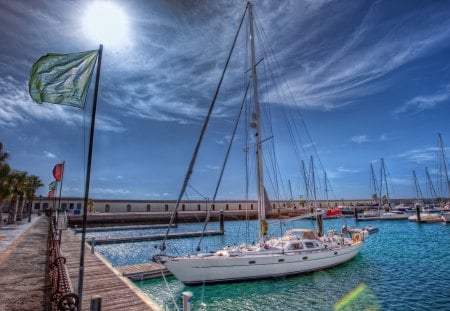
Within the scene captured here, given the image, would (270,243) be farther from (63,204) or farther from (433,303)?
(63,204)

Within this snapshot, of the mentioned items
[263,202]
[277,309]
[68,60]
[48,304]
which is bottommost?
[277,309]

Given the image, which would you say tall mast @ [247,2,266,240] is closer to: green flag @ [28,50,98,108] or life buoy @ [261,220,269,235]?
life buoy @ [261,220,269,235]

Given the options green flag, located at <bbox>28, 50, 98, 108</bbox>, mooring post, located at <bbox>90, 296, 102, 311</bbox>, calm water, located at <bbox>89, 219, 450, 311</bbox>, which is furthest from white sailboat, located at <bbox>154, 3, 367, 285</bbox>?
green flag, located at <bbox>28, 50, 98, 108</bbox>

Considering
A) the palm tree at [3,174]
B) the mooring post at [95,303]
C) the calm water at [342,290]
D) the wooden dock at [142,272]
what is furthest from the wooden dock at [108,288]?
the palm tree at [3,174]

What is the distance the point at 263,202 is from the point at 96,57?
16885 mm

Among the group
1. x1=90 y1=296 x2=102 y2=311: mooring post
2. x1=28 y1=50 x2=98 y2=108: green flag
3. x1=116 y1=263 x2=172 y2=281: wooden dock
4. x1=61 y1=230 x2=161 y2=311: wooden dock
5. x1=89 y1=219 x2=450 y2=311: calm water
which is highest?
x1=28 y1=50 x2=98 y2=108: green flag

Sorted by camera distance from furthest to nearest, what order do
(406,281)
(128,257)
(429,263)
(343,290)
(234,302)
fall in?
(128,257), (429,263), (406,281), (343,290), (234,302)

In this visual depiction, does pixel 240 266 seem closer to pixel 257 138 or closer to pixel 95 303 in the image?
pixel 257 138

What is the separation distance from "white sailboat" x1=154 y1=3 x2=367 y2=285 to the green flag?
11807 millimetres

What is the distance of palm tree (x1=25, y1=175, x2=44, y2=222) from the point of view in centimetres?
5570

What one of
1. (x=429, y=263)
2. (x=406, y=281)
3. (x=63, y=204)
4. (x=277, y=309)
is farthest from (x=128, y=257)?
(x=63, y=204)

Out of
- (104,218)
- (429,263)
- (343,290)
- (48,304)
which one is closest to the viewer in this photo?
(48,304)

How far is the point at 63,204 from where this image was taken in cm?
8519

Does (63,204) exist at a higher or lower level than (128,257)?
higher
